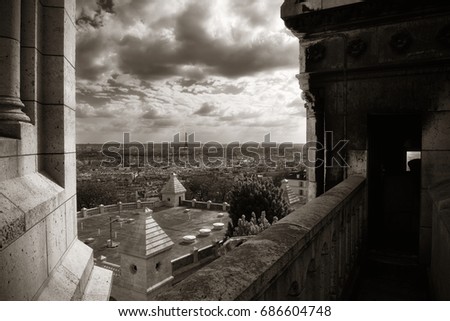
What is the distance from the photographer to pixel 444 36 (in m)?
4.55

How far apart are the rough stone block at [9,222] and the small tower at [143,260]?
442 inches

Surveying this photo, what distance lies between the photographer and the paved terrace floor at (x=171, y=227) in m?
24.0

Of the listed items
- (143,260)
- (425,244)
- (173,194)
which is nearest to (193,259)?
(143,260)

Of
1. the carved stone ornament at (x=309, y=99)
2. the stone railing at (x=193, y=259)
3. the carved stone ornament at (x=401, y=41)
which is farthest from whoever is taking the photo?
the stone railing at (x=193, y=259)

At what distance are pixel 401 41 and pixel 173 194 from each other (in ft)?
117

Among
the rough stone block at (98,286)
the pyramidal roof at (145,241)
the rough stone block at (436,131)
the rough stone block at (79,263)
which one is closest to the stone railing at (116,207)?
the pyramidal roof at (145,241)

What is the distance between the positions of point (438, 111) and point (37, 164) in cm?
525

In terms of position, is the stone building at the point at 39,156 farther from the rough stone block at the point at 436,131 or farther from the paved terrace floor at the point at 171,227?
the paved terrace floor at the point at 171,227

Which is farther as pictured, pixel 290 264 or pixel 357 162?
pixel 357 162

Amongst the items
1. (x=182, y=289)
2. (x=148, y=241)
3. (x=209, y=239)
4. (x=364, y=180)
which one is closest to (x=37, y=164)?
(x=182, y=289)

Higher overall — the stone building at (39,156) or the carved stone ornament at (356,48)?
the carved stone ornament at (356,48)

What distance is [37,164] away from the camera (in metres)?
2.84

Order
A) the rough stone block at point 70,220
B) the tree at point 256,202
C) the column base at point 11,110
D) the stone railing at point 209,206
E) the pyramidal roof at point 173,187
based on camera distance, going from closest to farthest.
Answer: the column base at point 11,110, the rough stone block at point 70,220, the tree at point 256,202, the stone railing at point 209,206, the pyramidal roof at point 173,187

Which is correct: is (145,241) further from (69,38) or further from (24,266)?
(24,266)
